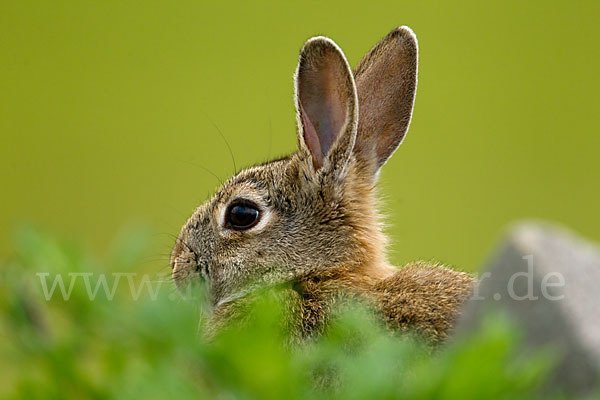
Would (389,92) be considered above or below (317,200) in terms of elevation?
above

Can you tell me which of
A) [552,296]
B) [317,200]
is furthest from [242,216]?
[552,296]

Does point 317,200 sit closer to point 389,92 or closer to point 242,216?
point 242,216

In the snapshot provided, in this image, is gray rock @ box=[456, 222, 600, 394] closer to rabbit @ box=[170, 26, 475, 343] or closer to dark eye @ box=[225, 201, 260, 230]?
rabbit @ box=[170, 26, 475, 343]

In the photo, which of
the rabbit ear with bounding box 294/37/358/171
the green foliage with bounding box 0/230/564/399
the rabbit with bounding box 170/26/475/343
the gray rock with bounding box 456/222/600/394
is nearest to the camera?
the green foliage with bounding box 0/230/564/399

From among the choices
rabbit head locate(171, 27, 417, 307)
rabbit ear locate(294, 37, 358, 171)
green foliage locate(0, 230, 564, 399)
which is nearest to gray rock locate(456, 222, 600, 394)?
green foliage locate(0, 230, 564, 399)

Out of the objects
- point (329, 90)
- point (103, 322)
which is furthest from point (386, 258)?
point (103, 322)

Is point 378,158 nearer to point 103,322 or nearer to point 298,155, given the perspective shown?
point 298,155
